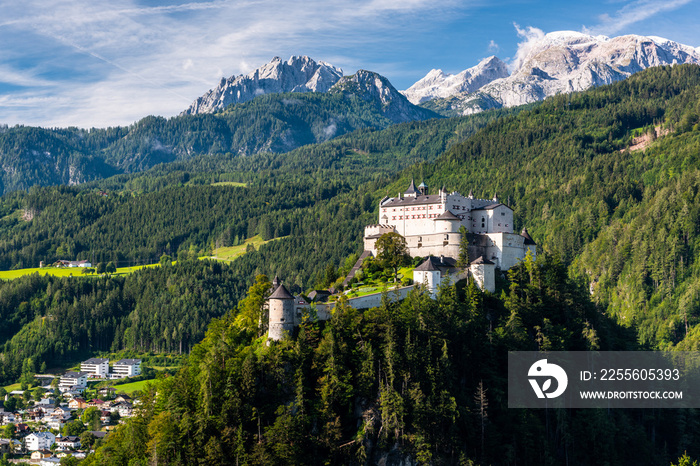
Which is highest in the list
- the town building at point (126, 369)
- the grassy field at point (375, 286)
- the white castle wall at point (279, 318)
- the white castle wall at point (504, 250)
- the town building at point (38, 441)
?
the white castle wall at point (504, 250)

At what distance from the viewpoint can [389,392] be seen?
80938 mm

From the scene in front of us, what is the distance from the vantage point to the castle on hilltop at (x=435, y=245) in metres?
88.4

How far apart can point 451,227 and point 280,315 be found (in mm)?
32962

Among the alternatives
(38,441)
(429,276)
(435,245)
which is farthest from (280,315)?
(38,441)

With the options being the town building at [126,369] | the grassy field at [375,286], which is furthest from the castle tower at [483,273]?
the town building at [126,369]

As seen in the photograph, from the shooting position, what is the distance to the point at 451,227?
107 metres

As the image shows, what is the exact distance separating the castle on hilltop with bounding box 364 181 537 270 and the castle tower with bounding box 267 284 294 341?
28.9 meters

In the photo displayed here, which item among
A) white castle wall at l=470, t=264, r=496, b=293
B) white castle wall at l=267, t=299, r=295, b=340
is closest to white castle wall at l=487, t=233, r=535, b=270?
white castle wall at l=470, t=264, r=496, b=293

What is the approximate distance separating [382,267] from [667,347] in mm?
78127

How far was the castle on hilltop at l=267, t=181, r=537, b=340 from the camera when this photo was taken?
8844cm

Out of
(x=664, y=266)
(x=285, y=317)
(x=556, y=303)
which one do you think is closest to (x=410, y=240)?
(x=556, y=303)

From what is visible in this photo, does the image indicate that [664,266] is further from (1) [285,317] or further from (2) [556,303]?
(1) [285,317]

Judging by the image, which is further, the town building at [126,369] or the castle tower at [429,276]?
the town building at [126,369]

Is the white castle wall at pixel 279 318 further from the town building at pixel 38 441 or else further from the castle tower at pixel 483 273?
the town building at pixel 38 441
